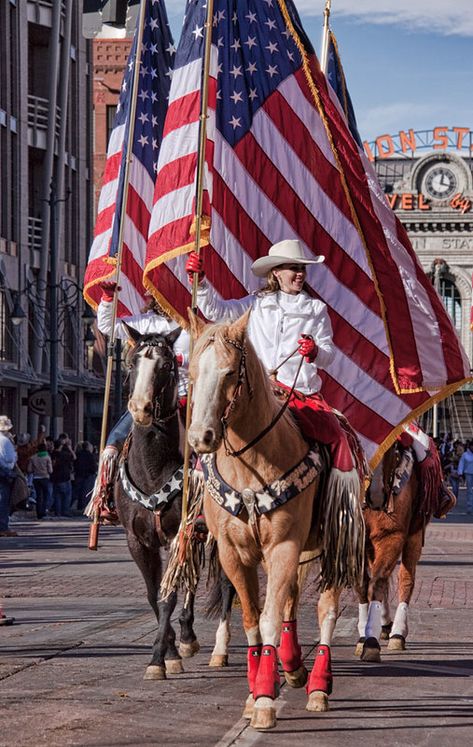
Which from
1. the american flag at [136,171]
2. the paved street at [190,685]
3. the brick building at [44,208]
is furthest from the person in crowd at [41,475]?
the american flag at [136,171]

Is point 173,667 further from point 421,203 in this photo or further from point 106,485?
point 421,203

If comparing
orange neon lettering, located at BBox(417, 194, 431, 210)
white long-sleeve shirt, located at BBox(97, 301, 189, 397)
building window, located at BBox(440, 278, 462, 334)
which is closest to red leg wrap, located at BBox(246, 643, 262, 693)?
white long-sleeve shirt, located at BBox(97, 301, 189, 397)

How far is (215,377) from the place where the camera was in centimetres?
795

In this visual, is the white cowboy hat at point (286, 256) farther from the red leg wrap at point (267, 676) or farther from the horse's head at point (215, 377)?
the red leg wrap at point (267, 676)

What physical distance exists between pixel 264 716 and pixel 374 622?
2.92 metres

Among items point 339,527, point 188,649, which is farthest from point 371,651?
point 339,527

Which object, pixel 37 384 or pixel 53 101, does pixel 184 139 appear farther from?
pixel 53 101

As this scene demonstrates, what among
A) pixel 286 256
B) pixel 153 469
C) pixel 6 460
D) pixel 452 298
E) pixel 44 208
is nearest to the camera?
pixel 286 256

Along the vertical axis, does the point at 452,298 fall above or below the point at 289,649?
above

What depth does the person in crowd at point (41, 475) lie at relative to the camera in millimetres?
32719

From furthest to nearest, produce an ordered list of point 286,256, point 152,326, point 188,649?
point 152,326, point 188,649, point 286,256

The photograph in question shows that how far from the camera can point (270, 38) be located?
498 inches

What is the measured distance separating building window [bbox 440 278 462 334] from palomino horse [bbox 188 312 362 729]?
96.8 metres

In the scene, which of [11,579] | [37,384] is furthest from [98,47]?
[11,579]
